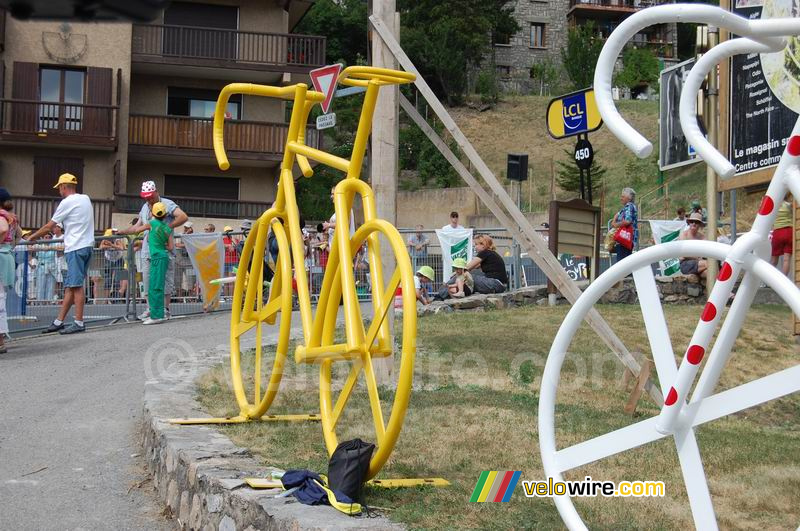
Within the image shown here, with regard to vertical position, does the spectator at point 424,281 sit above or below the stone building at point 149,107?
below

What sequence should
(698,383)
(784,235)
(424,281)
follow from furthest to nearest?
(424,281)
(784,235)
(698,383)

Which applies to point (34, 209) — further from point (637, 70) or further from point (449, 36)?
point (637, 70)

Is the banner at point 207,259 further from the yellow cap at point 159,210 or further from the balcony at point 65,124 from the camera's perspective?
the balcony at point 65,124

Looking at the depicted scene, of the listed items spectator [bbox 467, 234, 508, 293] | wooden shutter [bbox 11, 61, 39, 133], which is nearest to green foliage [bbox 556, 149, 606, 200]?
wooden shutter [bbox 11, 61, 39, 133]

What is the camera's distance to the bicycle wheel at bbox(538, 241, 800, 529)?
8.45ft

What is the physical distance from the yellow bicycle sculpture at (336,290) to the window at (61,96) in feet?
84.0

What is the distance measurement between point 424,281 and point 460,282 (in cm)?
134

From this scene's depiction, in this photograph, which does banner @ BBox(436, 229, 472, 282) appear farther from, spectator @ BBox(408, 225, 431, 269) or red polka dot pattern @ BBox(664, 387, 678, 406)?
red polka dot pattern @ BBox(664, 387, 678, 406)

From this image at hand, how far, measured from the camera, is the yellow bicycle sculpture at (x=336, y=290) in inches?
152

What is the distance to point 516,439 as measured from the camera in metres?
5.39

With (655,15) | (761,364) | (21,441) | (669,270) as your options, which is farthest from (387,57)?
(669,270)

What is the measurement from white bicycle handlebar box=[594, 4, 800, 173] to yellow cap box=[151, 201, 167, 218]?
1081cm

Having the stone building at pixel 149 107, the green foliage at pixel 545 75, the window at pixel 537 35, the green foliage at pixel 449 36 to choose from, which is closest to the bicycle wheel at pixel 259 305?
the stone building at pixel 149 107

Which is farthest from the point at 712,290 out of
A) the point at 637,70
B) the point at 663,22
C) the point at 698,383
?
the point at 637,70
